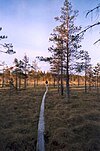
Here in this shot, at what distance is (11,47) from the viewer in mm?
26203

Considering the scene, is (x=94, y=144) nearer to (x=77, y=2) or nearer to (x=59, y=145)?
(x=59, y=145)

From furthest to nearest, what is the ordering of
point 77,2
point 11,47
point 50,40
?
point 50,40, point 11,47, point 77,2

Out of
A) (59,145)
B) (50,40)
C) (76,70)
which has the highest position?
(50,40)

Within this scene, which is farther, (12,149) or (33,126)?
(33,126)

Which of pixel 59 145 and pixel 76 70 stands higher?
pixel 76 70

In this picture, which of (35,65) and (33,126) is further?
(35,65)

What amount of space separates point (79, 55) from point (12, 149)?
27.2 meters

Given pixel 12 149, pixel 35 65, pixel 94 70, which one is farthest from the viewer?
pixel 35 65

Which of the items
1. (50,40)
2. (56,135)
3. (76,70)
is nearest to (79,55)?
(76,70)

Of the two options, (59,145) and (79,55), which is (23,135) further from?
(79,55)

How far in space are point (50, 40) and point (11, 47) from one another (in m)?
14.6

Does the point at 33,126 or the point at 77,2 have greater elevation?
the point at 77,2

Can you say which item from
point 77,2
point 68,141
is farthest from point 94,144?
point 77,2

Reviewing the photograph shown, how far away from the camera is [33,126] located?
15641mm
